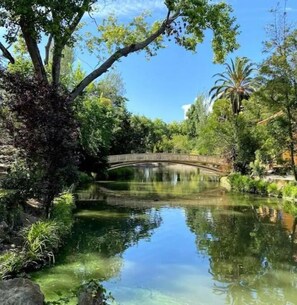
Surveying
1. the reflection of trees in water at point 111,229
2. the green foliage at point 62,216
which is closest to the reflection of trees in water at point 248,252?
the reflection of trees in water at point 111,229

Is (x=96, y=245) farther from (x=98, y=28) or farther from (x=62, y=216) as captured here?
(x=98, y=28)

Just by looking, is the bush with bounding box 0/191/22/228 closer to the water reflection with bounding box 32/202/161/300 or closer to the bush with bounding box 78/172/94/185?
the water reflection with bounding box 32/202/161/300

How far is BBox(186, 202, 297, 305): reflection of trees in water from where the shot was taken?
8.62 meters

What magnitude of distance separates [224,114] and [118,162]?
1136 centimetres

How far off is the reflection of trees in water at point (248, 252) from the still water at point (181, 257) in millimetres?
19

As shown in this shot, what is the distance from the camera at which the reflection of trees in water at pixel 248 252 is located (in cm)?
862

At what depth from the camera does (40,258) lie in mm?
9547

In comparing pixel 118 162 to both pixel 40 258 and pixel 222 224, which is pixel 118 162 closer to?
pixel 222 224

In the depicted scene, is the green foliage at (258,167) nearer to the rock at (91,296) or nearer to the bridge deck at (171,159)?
the bridge deck at (171,159)

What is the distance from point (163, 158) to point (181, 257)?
1231 inches

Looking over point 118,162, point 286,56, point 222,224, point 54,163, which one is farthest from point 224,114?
point 54,163

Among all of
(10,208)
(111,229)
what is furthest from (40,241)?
(111,229)

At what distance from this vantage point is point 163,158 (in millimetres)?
42625

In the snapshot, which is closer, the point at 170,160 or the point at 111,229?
the point at 111,229
